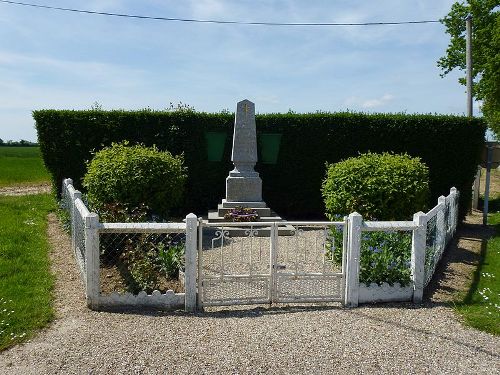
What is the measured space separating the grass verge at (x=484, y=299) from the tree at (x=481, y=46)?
1612 centimetres

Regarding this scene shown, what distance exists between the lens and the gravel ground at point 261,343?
381cm

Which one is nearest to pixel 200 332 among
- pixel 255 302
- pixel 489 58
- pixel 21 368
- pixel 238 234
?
pixel 255 302

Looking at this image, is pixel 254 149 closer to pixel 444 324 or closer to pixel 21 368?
pixel 444 324

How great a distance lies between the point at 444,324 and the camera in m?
4.80

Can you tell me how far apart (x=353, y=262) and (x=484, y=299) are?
1754 millimetres

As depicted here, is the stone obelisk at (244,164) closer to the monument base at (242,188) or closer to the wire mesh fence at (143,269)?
the monument base at (242,188)

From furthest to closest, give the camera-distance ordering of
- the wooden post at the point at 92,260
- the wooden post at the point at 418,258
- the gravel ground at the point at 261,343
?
the wooden post at the point at 418,258
the wooden post at the point at 92,260
the gravel ground at the point at 261,343

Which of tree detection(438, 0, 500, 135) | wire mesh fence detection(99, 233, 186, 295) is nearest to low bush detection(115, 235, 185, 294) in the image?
wire mesh fence detection(99, 233, 186, 295)

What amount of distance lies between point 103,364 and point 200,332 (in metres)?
1.01

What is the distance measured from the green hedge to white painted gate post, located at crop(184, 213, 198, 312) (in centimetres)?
691

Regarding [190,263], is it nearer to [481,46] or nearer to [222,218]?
[222,218]

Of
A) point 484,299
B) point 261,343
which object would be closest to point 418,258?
point 484,299

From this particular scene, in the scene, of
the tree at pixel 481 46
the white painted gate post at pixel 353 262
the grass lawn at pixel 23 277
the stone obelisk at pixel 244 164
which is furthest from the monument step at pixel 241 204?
the tree at pixel 481 46

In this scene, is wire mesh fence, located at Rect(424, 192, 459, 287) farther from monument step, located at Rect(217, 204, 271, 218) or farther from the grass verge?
monument step, located at Rect(217, 204, 271, 218)
